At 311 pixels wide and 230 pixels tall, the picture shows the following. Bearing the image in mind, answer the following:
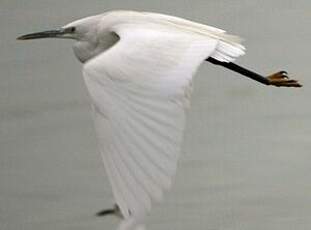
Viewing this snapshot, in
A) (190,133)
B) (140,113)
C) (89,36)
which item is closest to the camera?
(140,113)

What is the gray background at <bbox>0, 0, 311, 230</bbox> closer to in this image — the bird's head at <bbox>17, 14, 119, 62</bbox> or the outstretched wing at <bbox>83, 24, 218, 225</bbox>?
the bird's head at <bbox>17, 14, 119, 62</bbox>

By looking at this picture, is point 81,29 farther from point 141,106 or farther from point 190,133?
point 190,133

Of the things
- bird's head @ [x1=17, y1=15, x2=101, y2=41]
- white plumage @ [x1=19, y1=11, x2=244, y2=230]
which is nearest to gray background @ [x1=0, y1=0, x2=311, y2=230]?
bird's head @ [x1=17, y1=15, x2=101, y2=41]

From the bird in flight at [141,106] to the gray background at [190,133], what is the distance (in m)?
0.57

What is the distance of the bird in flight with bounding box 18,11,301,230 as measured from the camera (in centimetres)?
106

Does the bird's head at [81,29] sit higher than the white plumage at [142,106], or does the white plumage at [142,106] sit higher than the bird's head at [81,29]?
the white plumage at [142,106]

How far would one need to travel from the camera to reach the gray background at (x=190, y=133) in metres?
1.90

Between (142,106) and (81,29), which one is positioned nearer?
(142,106)

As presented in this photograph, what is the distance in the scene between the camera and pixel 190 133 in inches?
81.0

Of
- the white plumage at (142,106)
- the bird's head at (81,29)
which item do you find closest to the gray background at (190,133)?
the bird's head at (81,29)

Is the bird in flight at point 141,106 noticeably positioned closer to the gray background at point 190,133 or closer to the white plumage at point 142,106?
the white plumage at point 142,106

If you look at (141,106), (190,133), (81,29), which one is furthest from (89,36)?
(190,133)

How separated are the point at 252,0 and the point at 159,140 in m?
1.29

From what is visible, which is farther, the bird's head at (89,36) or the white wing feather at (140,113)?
the bird's head at (89,36)
